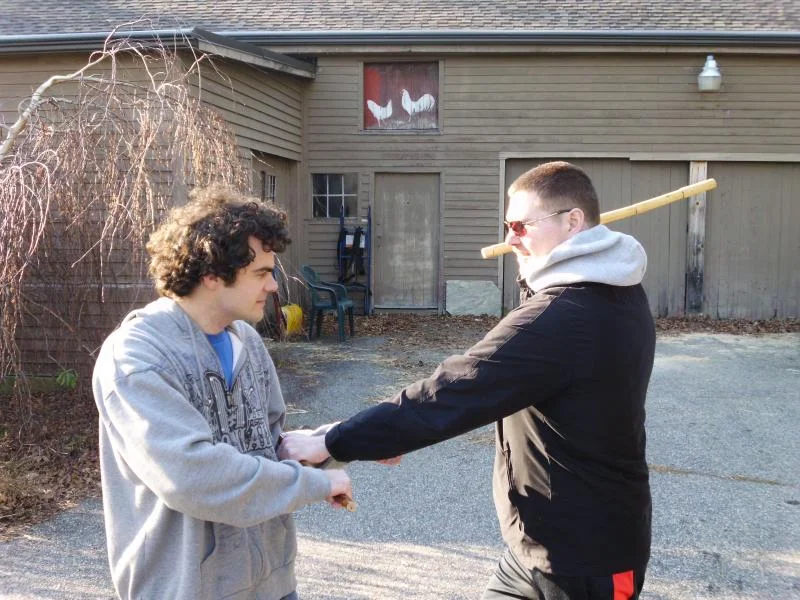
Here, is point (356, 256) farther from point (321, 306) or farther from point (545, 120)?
point (545, 120)

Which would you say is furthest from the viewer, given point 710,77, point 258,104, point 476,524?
point 710,77

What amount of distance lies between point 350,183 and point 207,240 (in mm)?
10908

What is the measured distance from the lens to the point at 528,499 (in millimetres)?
2270

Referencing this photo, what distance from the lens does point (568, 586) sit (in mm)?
2219

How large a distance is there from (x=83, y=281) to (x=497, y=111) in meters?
7.63

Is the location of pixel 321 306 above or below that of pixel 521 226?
below

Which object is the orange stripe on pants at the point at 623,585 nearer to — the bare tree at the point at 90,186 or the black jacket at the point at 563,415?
the black jacket at the point at 563,415

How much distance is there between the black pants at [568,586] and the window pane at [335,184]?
10.8 meters

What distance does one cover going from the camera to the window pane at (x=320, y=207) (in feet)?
42.5

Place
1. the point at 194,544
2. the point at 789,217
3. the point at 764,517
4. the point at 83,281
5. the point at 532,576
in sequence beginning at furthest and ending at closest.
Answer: the point at 789,217 < the point at 83,281 < the point at 764,517 < the point at 532,576 < the point at 194,544

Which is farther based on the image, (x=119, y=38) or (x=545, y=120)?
(x=545, y=120)

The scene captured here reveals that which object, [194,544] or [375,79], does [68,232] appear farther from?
[375,79]

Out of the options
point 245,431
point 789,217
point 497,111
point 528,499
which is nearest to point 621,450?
point 528,499

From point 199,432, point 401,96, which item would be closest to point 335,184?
point 401,96
